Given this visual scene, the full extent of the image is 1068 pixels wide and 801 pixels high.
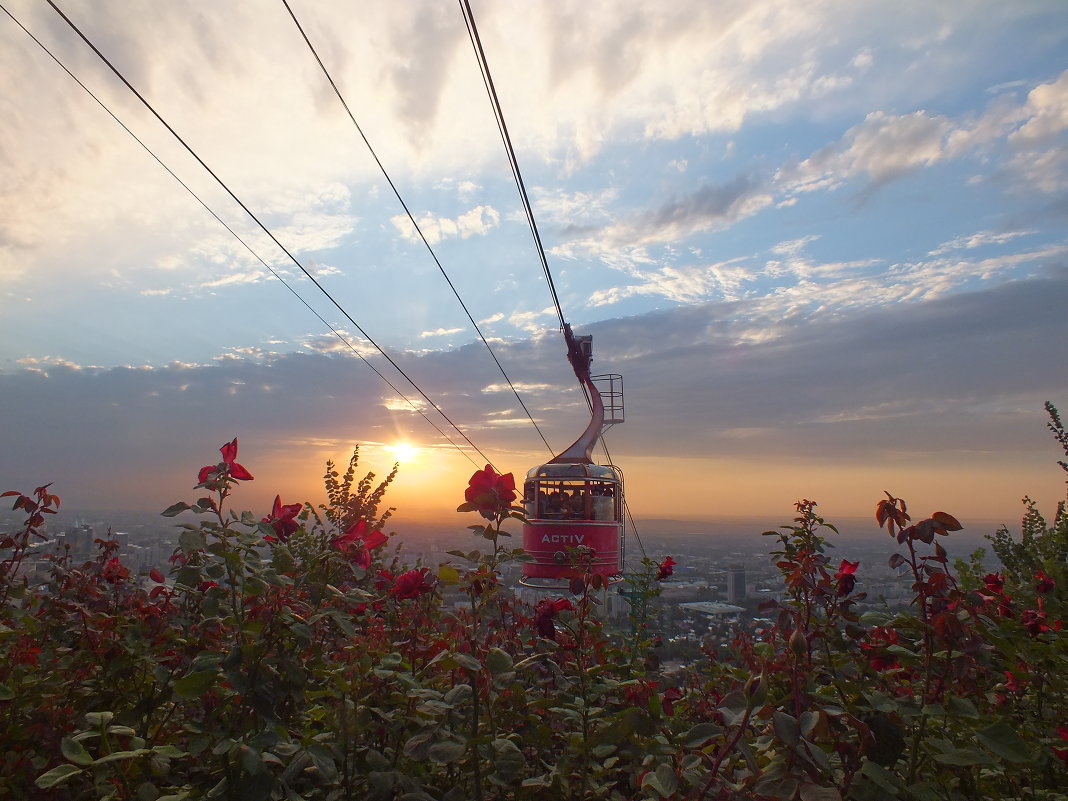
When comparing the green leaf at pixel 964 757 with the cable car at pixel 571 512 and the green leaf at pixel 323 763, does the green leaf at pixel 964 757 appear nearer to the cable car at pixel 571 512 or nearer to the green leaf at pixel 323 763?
the green leaf at pixel 323 763

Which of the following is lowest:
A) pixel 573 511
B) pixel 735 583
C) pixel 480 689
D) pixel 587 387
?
pixel 735 583

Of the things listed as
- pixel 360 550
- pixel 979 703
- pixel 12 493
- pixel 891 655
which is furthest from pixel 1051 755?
pixel 12 493

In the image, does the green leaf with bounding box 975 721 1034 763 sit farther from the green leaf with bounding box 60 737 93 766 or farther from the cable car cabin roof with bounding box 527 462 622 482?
the cable car cabin roof with bounding box 527 462 622 482

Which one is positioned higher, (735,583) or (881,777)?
(881,777)

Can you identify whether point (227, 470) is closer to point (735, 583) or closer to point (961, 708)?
point (961, 708)

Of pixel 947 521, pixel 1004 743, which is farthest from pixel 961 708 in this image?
pixel 947 521

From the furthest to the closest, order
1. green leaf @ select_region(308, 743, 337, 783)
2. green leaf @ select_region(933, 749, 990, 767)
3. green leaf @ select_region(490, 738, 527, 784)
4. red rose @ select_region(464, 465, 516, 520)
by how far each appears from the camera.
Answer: red rose @ select_region(464, 465, 516, 520), green leaf @ select_region(490, 738, 527, 784), green leaf @ select_region(308, 743, 337, 783), green leaf @ select_region(933, 749, 990, 767)

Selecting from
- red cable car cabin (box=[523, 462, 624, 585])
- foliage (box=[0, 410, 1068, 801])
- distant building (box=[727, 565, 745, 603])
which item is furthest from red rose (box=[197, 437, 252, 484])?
red cable car cabin (box=[523, 462, 624, 585])

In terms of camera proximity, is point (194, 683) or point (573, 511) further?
point (573, 511)
